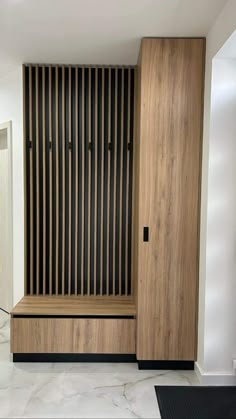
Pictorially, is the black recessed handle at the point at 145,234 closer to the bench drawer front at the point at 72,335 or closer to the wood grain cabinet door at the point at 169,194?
the wood grain cabinet door at the point at 169,194

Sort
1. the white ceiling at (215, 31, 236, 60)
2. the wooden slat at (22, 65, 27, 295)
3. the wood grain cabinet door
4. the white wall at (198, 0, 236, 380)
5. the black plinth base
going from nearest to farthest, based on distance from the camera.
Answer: the white ceiling at (215, 31, 236, 60)
the white wall at (198, 0, 236, 380)
the wood grain cabinet door
the black plinth base
the wooden slat at (22, 65, 27, 295)

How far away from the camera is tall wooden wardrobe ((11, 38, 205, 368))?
8.55ft

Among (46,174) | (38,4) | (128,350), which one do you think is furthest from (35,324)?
(38,4)

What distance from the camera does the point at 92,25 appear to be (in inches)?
92.6

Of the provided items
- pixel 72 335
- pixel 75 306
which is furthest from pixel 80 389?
pixel 75 306

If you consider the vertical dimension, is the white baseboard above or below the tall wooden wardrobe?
below

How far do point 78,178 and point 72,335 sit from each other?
1.44 metres

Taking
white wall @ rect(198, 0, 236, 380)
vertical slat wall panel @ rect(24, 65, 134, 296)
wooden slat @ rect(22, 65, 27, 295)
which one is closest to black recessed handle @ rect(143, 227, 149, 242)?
white wall @ rect(198, 0, 236, 380)

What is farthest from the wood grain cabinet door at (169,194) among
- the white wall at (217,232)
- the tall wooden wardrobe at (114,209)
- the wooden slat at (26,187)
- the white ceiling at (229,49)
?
the wooden slat at (26,187)

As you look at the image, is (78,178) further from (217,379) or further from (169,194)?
(217,379)

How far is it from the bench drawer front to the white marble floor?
0.14m

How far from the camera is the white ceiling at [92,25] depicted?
6.91 ft

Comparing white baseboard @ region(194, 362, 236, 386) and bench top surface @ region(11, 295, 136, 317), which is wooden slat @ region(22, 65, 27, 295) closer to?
bench top surface @ region(11, 295, 136, 317)

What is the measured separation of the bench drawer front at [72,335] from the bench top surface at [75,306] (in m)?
0.06
